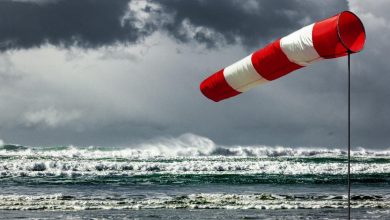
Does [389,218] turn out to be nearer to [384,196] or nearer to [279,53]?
[384,196]

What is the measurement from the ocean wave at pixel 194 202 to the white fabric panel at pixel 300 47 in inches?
541

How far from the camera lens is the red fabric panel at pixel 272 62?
284 inches

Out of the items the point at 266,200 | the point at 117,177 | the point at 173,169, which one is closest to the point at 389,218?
the point at 266,200

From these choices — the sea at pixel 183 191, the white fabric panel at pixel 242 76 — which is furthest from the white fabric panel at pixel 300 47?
the sea at pixel 183 191

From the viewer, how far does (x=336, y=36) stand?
636 centimetres

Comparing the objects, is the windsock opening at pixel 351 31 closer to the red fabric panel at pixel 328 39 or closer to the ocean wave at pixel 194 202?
the red fabric panel at pixel 328 39

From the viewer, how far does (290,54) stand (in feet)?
23.1

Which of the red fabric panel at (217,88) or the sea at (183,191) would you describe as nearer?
the red fabric panel at (217,88)

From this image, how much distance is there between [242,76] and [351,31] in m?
1.78

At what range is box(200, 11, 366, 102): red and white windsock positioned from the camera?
6.41 metres

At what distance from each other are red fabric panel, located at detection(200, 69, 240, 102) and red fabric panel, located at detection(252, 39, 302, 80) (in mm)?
748

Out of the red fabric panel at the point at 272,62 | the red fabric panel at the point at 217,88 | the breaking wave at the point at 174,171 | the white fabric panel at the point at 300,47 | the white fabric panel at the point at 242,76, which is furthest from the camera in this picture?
the breaking wave at the point at 174,171

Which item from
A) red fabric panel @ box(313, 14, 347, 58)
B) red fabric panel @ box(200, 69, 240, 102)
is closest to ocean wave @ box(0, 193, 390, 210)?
red fabric panel @ box(200, 69, 240, 102)

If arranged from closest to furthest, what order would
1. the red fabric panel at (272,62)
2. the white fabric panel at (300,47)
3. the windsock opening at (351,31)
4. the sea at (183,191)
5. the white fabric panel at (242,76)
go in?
the windsock opening at (351,31)
the white fabric panel at (300,47)
the red fabric panel at (272,62)
the white fabric panel at (242,76)
the sea at (183,191)
